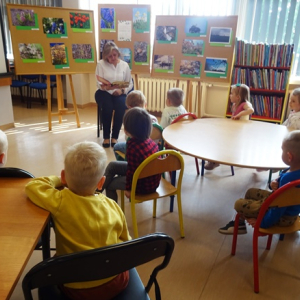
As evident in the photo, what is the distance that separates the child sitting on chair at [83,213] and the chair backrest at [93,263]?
0.19m

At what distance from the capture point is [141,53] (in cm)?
426

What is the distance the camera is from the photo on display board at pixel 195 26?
3.81 meters

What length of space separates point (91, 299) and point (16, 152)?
3.02 m

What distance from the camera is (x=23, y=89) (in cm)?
656

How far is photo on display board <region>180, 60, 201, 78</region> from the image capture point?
396 centimetres

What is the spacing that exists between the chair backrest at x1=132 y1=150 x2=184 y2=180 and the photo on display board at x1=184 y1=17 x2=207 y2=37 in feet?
8.28

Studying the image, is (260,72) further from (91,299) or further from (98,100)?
(91,299)

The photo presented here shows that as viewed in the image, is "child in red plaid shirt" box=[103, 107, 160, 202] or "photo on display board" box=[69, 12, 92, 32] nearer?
"child in red plaid shirt" box=[103, 107, 160, 202]

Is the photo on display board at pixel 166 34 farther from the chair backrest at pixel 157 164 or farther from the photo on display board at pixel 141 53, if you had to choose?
the chair backrest at pixel 157 164

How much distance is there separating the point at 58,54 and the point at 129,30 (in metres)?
1.06

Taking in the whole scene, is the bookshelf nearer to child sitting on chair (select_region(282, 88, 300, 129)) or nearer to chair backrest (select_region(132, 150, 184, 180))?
child sitting on chair (select_region(282, 88, 300, 129))

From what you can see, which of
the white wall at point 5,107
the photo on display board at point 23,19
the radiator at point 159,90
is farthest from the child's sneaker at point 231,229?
the white wall at point 5,107

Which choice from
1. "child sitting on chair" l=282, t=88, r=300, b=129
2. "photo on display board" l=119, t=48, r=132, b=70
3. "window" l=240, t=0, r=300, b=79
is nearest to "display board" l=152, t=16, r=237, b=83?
"photo on display board" l=119, t=48, r=132, b=70

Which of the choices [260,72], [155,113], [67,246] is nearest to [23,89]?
Result: [155,113]
